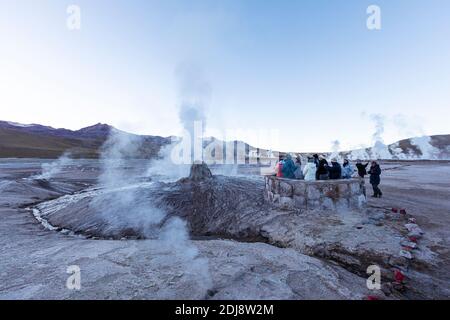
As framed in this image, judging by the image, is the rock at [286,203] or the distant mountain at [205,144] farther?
the distant mountain at [205,144]

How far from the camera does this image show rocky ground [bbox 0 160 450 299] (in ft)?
14.5

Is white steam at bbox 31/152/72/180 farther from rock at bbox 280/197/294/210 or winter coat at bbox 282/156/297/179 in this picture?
rock at bbox 280/197/294/210

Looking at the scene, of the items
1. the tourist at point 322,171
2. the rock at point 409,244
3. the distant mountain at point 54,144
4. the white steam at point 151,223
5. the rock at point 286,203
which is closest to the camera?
the white steam at point 151,223

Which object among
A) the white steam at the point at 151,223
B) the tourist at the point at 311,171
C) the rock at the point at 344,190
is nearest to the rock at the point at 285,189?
the tourist at the point at 311,171

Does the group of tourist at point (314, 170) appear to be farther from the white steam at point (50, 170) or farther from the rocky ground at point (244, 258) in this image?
the white steam at point (50, 170)

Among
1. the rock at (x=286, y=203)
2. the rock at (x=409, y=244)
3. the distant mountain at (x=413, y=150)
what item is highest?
the distant mountain at (x=413, y=150)

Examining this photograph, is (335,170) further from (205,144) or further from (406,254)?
(205,144)

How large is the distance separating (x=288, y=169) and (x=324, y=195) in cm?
209

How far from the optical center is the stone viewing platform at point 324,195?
9.48 meters

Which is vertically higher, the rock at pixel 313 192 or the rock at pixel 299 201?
the rock at pixel 313 192

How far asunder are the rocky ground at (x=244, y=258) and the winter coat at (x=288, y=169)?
174 centimetres

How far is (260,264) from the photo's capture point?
541 centimetres

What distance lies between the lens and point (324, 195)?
9.52 m
